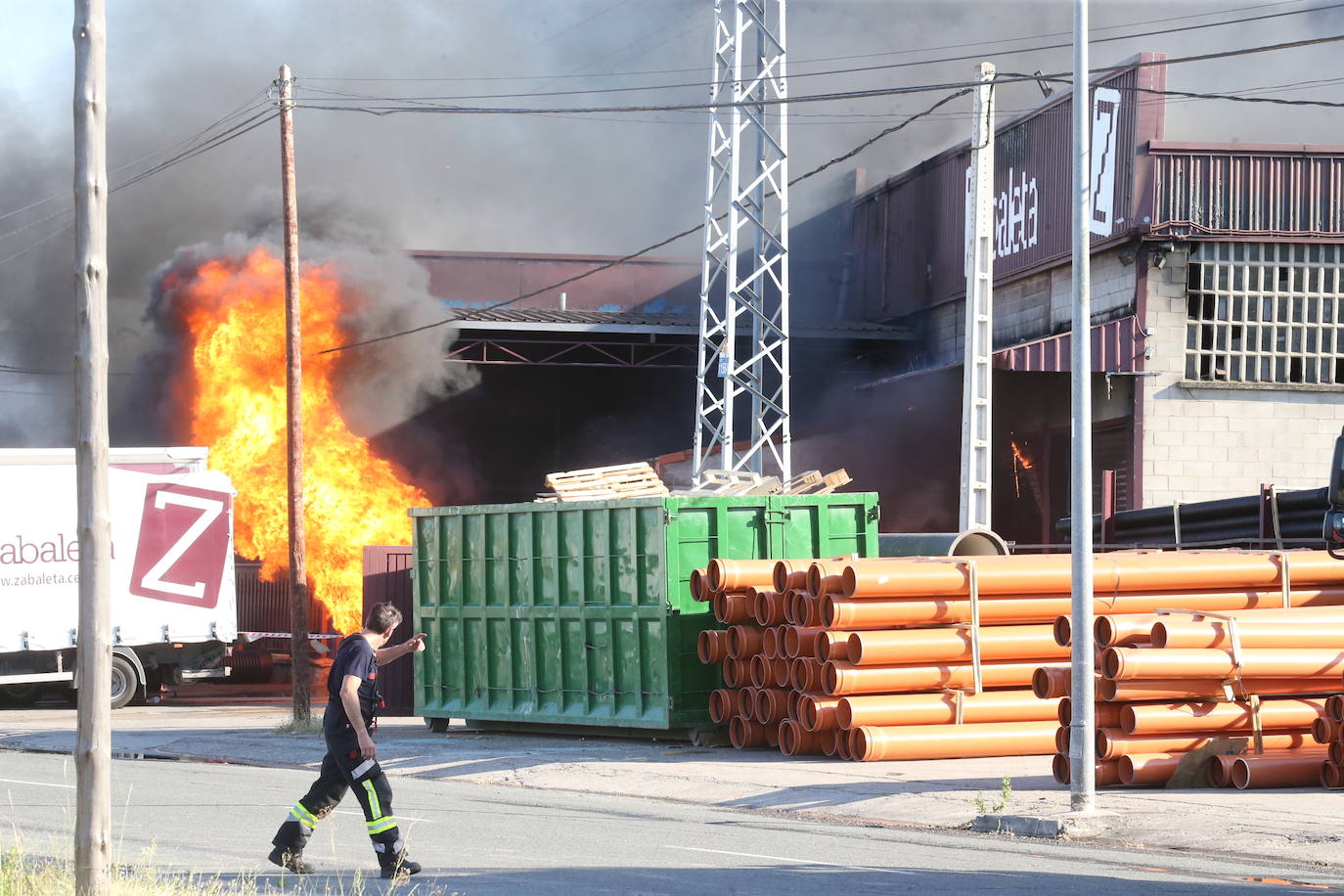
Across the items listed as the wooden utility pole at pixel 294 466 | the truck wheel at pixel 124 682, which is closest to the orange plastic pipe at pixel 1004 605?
the wooden utility pole at pixel 294 466

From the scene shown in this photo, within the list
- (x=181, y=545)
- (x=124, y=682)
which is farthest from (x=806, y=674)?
(x=124, y=682)

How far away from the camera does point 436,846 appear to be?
33.8ft

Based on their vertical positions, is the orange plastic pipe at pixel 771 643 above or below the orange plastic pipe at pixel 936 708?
above

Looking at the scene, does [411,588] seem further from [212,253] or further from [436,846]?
[212,253]

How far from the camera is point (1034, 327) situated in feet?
101

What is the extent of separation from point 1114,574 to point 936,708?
2.15m

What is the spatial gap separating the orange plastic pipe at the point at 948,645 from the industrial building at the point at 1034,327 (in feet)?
37.1

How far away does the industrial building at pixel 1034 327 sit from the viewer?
87.7 feet

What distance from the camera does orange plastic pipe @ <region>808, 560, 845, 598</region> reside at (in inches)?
617

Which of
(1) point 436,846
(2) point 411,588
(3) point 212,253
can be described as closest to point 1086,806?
(1) point 436,846

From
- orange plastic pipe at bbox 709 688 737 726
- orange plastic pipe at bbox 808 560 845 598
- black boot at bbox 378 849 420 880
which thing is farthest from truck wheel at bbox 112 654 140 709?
black boot at bbox 378 849 420 880

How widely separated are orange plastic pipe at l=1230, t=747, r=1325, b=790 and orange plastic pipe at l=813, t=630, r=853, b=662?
3838mm

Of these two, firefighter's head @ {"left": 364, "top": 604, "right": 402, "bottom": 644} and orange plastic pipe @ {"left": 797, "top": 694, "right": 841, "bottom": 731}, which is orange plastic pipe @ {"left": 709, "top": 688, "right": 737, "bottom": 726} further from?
firefighter's head @ {"left": 364, "top": 604, "right": 402, "bottom": 644}

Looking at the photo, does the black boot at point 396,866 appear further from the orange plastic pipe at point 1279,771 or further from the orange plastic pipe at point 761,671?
the orange plastic pipe at point 761,671
